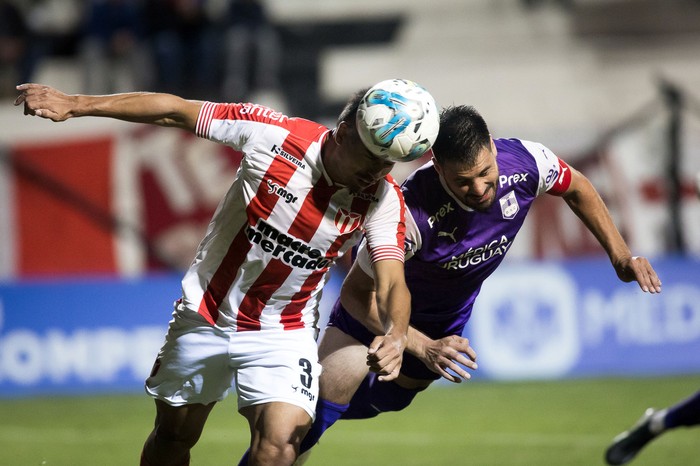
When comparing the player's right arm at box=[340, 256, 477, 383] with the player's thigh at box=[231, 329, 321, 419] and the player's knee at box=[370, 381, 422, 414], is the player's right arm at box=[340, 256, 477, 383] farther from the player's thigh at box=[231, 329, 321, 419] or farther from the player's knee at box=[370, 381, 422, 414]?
the player's knee at box=[370, 381, 422, 414]

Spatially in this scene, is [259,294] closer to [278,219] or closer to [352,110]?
[278,219]

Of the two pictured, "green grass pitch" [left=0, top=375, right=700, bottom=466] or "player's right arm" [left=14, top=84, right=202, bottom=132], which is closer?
"player's right arm" [left=14, top=84, right=202, bottom=132]

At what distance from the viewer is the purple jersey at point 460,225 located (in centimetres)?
552

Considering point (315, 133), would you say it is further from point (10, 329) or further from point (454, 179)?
point (10, 329)

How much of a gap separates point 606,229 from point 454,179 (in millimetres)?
1106

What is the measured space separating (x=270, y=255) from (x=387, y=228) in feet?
1.92

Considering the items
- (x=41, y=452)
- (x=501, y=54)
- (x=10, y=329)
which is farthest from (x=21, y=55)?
(x=41, y=452)

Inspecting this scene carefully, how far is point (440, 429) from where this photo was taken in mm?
9258

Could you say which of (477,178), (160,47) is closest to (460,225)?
(477,178)

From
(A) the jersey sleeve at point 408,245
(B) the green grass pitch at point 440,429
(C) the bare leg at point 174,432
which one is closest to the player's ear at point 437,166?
(A) the jersey sleeve at point 408,245

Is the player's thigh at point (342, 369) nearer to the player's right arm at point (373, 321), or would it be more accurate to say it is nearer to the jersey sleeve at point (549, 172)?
the player's right arm at point (373, 321)

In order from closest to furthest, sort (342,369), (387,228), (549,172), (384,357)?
(384,357) → (387,228) → (549,172) → (342,369)

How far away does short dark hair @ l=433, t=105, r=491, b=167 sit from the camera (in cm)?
509

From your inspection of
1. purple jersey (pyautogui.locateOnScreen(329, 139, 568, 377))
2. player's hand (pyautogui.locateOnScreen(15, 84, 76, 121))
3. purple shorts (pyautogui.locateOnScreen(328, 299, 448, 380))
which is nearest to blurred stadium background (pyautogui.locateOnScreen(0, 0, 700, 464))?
purple shorts (pyautogui.locateOnScreen(328, 299, 448, 380))
